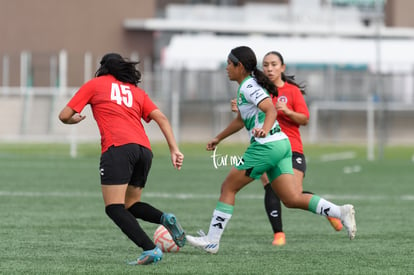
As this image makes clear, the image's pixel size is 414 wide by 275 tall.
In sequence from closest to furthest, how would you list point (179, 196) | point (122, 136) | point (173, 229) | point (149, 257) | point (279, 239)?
point (149, 257) < point (122, 136) < point (173, 229) < point (279, 239) < point (179, 196)

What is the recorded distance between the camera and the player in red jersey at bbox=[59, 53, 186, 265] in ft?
29.2

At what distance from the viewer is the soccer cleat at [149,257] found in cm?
882

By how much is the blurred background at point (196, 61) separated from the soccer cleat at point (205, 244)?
87.7ft

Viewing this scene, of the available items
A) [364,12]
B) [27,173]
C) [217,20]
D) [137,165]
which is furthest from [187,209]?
[364,12]

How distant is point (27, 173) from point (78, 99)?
42.1 feet

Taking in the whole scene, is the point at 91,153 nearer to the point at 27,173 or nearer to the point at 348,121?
the point at 27,173

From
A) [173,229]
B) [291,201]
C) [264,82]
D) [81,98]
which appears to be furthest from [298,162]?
[81,98]

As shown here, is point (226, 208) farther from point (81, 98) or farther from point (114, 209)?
point (81, 98)

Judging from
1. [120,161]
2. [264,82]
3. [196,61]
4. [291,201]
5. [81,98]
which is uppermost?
[196,61]

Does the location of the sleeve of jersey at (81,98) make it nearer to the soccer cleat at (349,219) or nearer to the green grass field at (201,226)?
the green grass field at (201,226)

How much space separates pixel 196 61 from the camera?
4584 cm

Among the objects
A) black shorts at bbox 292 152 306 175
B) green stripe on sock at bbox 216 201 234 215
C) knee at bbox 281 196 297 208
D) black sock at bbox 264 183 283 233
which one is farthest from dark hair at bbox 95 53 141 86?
black sock at bbox 264 183 283 233

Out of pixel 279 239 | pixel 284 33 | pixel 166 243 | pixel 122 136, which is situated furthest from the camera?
pixel 284 33

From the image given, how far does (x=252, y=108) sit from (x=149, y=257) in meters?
1.75
